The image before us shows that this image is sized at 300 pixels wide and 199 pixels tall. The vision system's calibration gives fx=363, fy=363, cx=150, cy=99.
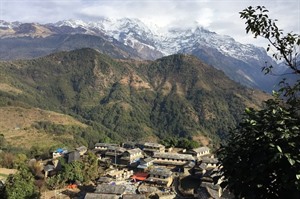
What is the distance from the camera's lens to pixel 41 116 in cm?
14712

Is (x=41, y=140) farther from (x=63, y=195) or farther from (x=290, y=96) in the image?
(x=290, y=96)

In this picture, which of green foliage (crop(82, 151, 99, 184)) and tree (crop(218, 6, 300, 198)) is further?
green foliage (crop(82, 151, 99, 184))

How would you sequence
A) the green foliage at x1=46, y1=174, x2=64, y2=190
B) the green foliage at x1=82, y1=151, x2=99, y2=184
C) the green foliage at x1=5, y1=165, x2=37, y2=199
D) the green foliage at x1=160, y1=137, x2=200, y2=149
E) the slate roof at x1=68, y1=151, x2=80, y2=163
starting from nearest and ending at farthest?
the green foliage at x1=5, y1=165, x2=37, y2=199 → the green foliage at x1=46, y1=174, x2=64, y2=190 → the green foliage at x1=82, y1=151, x2=99, y2=184 → the slate roof at x1=68, y1=151, x2=80, y2=163 → the green foliage at x1=160, y1=137, x2=200, y2=149

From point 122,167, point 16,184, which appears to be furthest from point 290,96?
point 122,167

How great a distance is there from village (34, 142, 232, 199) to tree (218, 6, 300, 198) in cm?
2838

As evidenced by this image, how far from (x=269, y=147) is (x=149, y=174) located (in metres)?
47.6

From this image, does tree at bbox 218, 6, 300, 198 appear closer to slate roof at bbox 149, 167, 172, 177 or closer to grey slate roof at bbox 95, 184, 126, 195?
grey slate roof at bbox 95, 184, 126, 195

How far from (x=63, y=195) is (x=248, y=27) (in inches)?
1680

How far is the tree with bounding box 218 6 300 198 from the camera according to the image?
1102cm

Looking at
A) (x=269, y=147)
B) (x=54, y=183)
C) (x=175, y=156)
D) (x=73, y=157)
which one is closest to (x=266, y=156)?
(x=269, y=147)

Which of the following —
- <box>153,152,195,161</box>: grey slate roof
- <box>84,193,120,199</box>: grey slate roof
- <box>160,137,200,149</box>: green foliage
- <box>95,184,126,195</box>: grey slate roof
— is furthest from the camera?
<box>160,137,200,149</box>: green foliage

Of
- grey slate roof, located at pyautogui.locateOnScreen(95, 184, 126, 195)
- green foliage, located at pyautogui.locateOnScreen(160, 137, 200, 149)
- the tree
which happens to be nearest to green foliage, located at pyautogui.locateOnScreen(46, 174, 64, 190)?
grey slate roof, located at pyautogui.locateOnScreen(95, 184, 126, 195)

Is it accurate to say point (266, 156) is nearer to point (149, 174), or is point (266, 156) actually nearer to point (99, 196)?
point (99, 196)

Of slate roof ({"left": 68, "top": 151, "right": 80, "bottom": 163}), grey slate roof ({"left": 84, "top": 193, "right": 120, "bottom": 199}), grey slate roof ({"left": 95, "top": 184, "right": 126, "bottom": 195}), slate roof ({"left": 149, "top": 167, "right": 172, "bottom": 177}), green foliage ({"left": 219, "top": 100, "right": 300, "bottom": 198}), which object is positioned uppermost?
green foliage ({"left": 219, "top": 100, "right": 300, "bottom": 198})
